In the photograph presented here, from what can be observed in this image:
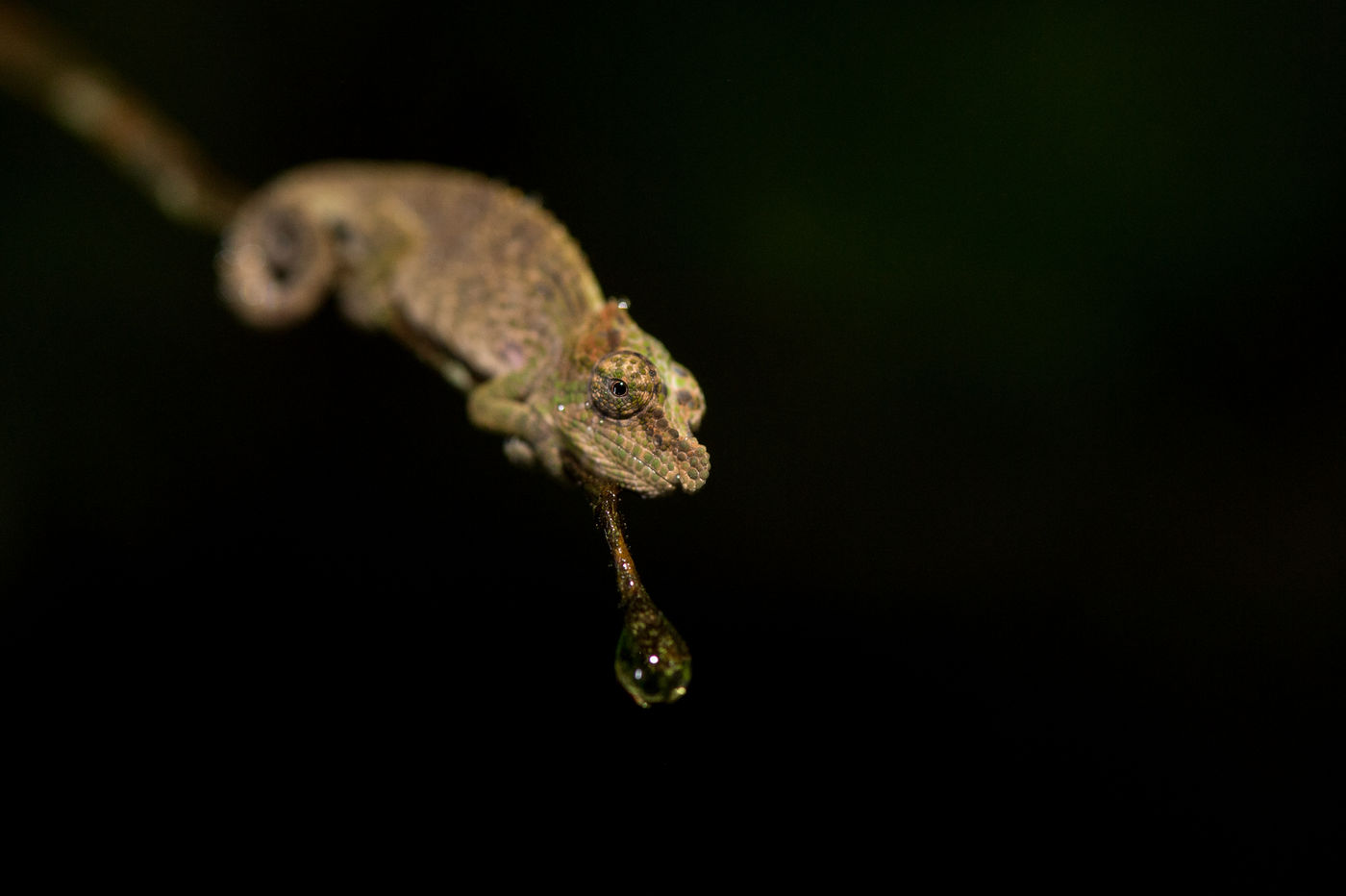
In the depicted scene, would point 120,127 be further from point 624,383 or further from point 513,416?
point 624,383

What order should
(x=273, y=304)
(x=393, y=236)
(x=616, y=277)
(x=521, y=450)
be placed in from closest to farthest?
1. (x=521, y=450)
2. (x=393, y=236)
3. (x=273, y=304)
4. (x=616, y=277)

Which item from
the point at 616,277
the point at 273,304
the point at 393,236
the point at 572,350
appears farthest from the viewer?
the point at 616,277

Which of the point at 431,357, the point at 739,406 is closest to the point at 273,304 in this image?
the point at 431,357

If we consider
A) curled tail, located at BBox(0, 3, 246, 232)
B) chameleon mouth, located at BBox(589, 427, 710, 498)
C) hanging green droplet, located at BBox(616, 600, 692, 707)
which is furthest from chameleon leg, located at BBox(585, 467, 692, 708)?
curled tail, located at BBox(0, 3, 246, 232)

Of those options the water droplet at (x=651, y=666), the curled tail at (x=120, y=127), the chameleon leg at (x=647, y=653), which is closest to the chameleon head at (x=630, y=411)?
the chameleon leg at (x=647, y=653)

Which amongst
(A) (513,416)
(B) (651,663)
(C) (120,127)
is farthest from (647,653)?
(C) (120,127)

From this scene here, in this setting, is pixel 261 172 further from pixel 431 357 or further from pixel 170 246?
pixel 431 357

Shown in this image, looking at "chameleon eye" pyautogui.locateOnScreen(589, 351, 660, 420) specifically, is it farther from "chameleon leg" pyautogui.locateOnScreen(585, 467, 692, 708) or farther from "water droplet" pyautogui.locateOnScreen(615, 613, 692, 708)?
"water droplet" pyautogui.locateOnScreen(615, 613, 692, 708)
